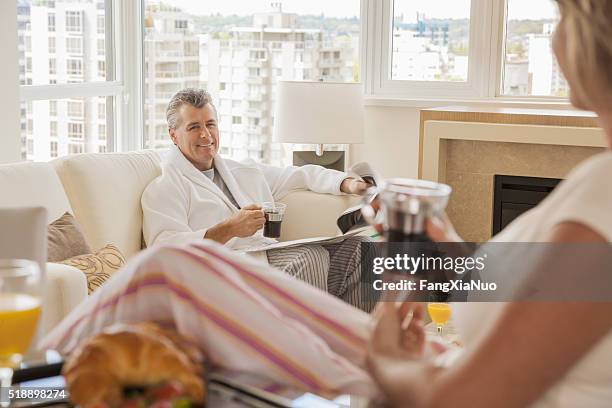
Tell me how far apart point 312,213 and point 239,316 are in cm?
252

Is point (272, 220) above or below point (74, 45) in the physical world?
below

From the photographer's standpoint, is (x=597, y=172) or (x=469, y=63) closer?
(x=597, y=172)

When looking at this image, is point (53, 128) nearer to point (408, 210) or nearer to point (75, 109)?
point (75, 109)

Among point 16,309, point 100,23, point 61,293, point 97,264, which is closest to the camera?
point 16,309

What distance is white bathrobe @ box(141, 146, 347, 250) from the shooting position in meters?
3.35

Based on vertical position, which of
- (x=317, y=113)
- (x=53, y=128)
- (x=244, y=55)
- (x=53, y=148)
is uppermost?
(x=244, y=55)

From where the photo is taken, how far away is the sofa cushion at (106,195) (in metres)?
3.22

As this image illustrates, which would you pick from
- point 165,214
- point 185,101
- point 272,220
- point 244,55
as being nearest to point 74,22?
point 244,55

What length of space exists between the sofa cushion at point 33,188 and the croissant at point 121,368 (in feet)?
5.78

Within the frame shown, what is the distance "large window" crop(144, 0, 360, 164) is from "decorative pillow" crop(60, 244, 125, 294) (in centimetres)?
230

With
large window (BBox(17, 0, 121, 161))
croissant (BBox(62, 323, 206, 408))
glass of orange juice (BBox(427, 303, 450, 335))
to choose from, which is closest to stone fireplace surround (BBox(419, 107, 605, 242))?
glass of orange juice (BBox(427, 303, 450, 335))

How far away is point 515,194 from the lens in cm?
423

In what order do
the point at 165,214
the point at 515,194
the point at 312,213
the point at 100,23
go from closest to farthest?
the point at 165,214 < the point at 312,213 < the point at 515,194 < the point at 100,23

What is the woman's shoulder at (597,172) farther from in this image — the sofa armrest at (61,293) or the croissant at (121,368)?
the sofa armrest at (61,293)
